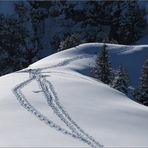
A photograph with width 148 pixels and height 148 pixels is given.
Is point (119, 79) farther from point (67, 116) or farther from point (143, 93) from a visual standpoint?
point (67, 116)

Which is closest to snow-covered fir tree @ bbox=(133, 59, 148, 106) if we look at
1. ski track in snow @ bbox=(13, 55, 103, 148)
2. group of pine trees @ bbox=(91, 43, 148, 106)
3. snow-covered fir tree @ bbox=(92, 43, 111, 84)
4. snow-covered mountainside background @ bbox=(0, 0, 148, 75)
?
group of pine trees @ bbox=(91, 43, 148, 106)

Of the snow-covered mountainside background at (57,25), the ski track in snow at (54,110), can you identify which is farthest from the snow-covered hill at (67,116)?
the snow-covered mountainside background at (57,25)

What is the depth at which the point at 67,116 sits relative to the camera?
2569 cm

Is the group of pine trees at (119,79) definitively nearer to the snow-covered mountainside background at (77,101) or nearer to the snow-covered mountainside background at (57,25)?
the snow-covered mountainside background at (77,101)

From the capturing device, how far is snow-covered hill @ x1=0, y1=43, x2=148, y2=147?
68.2 feet

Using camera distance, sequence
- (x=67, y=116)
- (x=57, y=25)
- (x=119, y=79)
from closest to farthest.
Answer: (x=67, y=116) < (x=119, y=79) < (x=57, y=25)

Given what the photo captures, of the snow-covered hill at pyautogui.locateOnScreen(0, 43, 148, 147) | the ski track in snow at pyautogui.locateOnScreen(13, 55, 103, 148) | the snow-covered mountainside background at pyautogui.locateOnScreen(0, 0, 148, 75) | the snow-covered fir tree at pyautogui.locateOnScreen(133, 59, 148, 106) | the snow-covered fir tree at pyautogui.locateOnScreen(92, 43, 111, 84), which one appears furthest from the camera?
the snow-covered mountainside background at pyautogui.locateOnScreen(0, 0, 148, 75)

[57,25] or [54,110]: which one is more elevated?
[54,110]

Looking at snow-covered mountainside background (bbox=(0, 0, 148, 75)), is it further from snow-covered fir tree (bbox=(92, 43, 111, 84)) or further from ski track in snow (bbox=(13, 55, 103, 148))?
ski track in snow (bbox=(13, 55, 103, 148))

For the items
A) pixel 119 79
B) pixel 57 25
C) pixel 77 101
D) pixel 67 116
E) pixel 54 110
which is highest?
pixel 67 116

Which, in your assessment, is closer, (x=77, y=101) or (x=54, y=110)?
(x=54, y=110)

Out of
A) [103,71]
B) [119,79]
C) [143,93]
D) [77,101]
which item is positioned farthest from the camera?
[103,71]

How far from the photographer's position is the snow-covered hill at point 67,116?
2080cm

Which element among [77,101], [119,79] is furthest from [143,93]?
[77,101]
